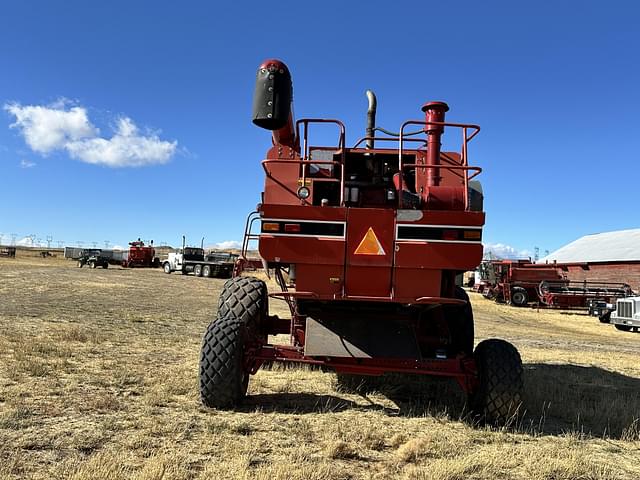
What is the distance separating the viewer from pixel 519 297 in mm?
28734

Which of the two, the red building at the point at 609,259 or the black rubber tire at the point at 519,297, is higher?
the red building at the point at 609,259

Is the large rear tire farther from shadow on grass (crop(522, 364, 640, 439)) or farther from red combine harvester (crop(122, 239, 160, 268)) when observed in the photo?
red combine harvester (crop(122, 239, 160, 268))

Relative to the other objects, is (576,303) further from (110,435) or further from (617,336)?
(110,435)

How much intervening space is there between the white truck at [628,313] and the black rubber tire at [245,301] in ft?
54.4

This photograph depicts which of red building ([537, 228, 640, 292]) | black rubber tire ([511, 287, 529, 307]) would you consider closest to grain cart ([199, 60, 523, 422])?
black rubber tire ([511, 287, 529, 307])

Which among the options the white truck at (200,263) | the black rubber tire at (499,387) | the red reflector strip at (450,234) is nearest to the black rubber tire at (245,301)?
the red reflector strip at (450,234)

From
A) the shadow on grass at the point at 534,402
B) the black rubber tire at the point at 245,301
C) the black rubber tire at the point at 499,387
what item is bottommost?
the shadow on grass at the point at 534,402

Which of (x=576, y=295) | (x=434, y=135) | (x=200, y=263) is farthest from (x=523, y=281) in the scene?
(x=434, y=135)

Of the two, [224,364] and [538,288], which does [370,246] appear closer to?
[224,364]

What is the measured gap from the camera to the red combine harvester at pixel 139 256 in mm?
55812

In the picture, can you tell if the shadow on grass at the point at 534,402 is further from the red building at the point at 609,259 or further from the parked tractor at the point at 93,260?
the parked tractor at the point at 93,260

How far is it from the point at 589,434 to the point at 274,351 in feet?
10.2

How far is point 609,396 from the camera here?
6.65 meters

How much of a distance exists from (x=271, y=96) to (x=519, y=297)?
2684 cm
